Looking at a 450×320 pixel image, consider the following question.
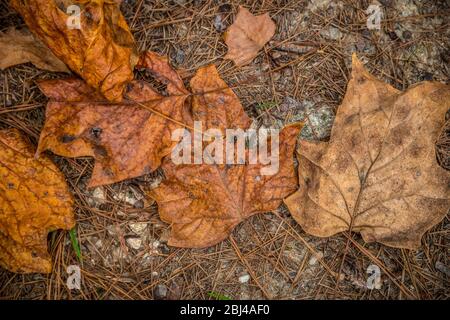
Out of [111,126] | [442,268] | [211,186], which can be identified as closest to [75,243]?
[111,126]

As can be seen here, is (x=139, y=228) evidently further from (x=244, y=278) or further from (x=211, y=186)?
(x=244, y=278)

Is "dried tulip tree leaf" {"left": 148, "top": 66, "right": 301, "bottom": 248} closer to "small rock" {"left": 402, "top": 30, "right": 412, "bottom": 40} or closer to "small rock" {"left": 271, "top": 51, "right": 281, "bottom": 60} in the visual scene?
"small rock" {"left": 271, "top": 51, "right": 281, "bottom": 60}

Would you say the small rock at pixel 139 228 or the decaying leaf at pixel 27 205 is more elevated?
the decaying leaf at pixel 27 205

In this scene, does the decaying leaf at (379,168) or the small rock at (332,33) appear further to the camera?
the small rock at (332,33)

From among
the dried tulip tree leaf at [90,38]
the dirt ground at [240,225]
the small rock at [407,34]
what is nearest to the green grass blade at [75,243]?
the dirt ground at [240,225]

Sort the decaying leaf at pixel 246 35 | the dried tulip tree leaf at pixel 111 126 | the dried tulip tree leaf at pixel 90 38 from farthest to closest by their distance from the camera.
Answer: the decaying leaf at pixel 246 35
the dried tulip tree leaf at pixel 111 126
the dried tulip tree leaf at pixel 90 38

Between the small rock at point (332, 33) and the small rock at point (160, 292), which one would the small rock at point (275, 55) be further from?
the small rock at point (160, 292)
